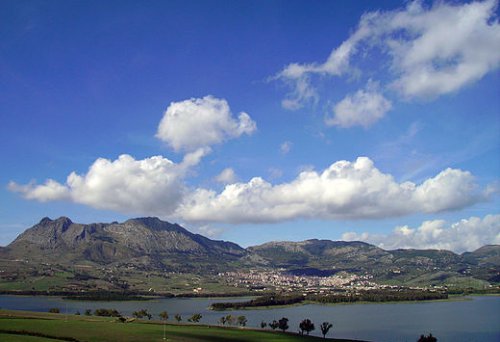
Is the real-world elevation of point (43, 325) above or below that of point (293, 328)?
above

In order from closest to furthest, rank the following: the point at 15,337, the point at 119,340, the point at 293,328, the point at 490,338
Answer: the point at 15,337 < the point at 119,340 < the point at 490,338 < the point at 293,328

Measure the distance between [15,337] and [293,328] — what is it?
11812 centimetres

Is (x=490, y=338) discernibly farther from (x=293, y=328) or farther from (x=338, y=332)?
(x=293, y=328)

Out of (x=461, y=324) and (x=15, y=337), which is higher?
(x=15, y=337)

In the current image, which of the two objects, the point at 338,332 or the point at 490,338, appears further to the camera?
the point at 338,332

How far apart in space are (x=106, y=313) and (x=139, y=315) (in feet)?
47.0

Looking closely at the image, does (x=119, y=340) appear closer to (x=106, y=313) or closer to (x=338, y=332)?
(x=338, y=332)

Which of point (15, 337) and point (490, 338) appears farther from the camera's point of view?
point (490, 338)

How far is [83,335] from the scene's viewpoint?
286 feet

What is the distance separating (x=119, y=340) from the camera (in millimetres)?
84500

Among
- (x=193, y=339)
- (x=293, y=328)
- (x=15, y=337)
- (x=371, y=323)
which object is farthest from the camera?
(x=371, y=323)

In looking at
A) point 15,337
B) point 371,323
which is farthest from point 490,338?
point 15,337

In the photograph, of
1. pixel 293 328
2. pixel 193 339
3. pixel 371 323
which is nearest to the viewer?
pixel 193 339

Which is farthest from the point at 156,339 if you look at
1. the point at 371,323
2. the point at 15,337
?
the point at 371,323
